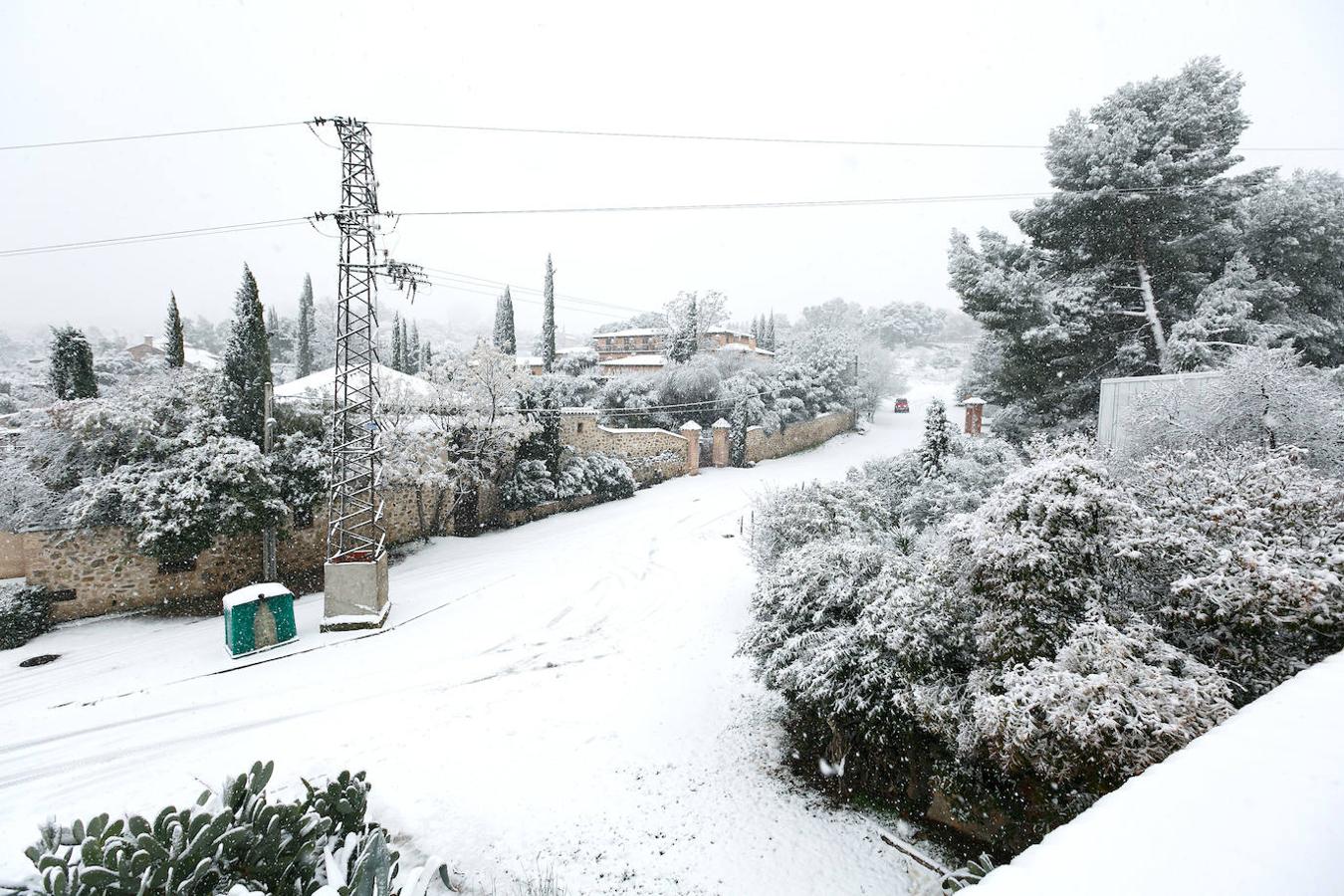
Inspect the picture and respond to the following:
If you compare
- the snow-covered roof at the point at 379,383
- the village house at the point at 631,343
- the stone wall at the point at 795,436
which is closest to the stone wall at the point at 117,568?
the snow-covered roof at the point at 379,383

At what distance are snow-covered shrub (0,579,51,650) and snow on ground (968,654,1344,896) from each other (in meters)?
14.7

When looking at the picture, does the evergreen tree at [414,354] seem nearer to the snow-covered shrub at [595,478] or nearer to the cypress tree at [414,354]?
the cypress tree at [414,354]

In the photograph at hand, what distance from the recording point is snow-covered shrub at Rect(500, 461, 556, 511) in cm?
1767

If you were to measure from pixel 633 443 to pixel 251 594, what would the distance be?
48.6 feet

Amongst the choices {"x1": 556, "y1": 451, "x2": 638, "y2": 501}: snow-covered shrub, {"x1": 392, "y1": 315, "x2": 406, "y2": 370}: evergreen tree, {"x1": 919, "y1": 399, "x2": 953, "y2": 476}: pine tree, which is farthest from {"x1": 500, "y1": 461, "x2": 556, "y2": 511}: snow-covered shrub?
{"x1": 392, "y1": 315, "x2": 406, "y2": 370}: evergreen tree

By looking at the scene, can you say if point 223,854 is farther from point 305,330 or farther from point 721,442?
point 305,330

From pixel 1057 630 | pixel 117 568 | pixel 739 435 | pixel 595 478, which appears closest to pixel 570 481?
pixel 595 478

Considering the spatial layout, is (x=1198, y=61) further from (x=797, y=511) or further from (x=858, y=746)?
(x=858, y=746)

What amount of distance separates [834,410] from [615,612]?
25.3m

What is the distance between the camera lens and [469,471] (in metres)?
16.0

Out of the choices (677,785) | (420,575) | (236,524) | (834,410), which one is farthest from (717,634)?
(834,410)

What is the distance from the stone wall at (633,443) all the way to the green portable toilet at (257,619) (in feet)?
38.5

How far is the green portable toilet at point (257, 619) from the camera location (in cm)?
870

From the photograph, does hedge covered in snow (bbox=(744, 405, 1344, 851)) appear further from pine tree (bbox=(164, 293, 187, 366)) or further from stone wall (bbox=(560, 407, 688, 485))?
pine tree (bbox=(164, 293, 187, 366))
